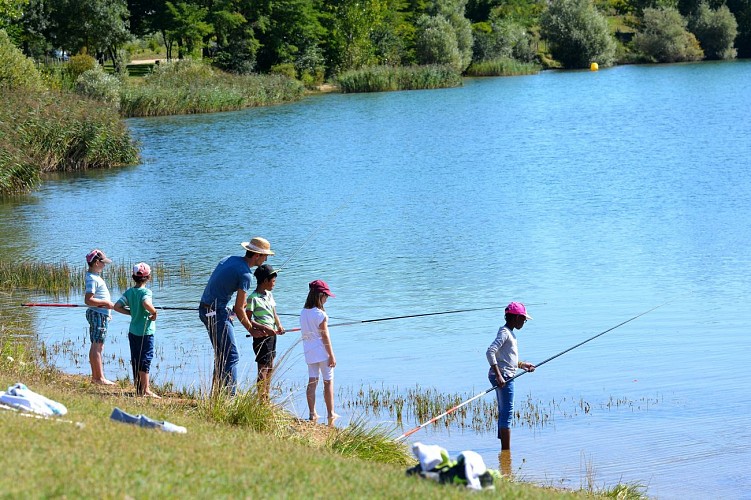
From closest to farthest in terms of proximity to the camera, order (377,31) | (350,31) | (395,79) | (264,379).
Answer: (264,379)
(395,79)
(350,31)
(377,31)

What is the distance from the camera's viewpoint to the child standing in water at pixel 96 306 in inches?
406

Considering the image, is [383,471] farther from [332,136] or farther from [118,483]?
[332,136]

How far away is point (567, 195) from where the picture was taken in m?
27.8

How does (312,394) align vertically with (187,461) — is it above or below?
below

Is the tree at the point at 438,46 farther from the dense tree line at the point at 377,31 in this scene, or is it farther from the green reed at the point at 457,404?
the green reed at the point at 457,404

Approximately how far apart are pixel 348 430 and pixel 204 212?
716 inches

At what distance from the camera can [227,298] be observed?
9648mm

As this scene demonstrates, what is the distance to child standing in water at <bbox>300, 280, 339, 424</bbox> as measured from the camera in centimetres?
962

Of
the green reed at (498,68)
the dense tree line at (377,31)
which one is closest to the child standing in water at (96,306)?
the dense tree line at (377,31)

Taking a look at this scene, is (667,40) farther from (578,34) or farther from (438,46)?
(438,46)

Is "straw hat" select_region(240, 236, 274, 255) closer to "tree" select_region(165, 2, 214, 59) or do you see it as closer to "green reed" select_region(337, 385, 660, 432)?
"green reed" select_region(337, 385, 660, 432)

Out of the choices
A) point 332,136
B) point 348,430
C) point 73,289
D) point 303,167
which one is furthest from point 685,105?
point 348,430

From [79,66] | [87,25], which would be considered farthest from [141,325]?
[87,25]

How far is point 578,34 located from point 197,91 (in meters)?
43.7
